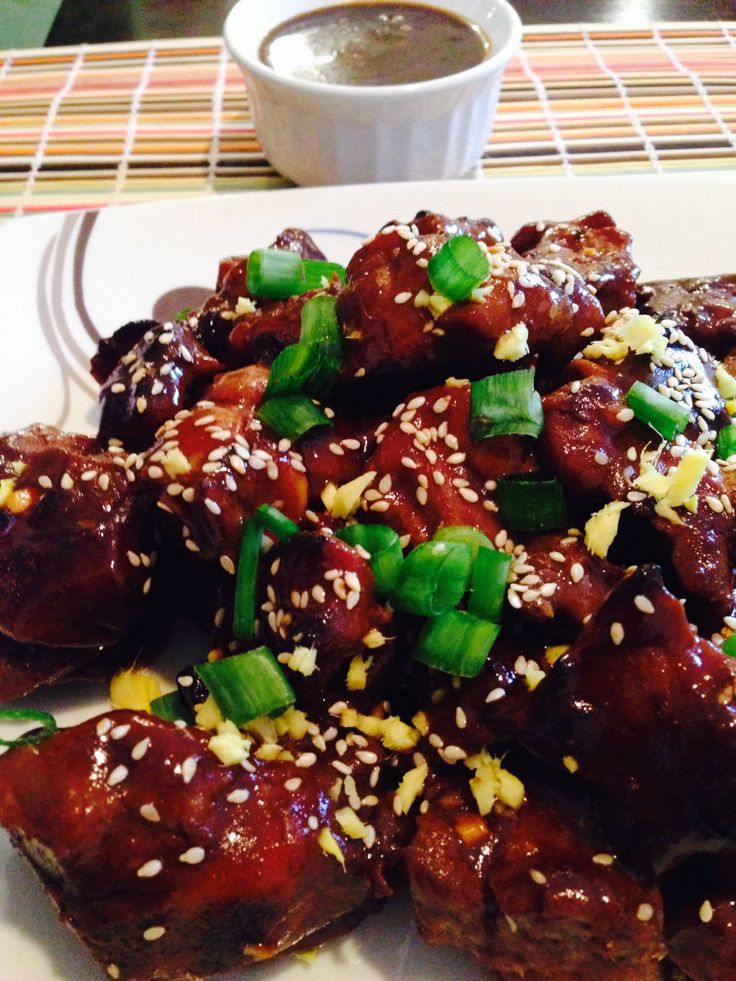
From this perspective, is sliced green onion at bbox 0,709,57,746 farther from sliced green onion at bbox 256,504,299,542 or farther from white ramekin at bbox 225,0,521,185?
white ramekin at bbox 225,0,521,185

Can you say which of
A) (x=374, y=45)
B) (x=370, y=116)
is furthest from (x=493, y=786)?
(x=374, y=45)

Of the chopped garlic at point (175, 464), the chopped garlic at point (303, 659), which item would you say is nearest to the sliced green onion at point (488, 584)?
the chopped garlic at point (303, 659)

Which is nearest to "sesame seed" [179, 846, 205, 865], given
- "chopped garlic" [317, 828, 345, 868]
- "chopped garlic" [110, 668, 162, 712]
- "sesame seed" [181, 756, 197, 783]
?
"sesame seed" [181, 756, 197, 783]

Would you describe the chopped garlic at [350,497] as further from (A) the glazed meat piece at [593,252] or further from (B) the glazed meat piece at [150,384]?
(A) the glazed meat piece at [593,252]

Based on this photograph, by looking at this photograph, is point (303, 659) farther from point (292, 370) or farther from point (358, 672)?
point (292, 370)

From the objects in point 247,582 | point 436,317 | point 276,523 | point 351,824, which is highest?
point 436,317

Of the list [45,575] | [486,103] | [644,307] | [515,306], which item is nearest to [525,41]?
[486,103]
